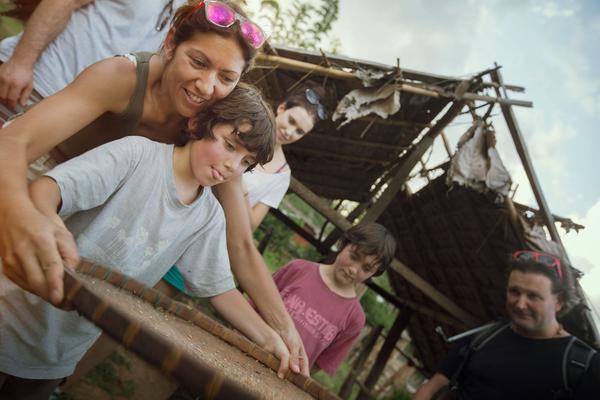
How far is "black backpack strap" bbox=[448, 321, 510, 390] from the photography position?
2955mm

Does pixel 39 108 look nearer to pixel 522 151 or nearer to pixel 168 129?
pixel 168 129

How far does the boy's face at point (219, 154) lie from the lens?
125 centimetres

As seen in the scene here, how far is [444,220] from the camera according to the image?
518 cm

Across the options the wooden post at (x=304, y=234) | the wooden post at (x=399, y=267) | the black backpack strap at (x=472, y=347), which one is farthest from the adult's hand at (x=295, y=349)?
the wooden post at (x=304, y=234)

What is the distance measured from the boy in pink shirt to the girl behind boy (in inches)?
48.1

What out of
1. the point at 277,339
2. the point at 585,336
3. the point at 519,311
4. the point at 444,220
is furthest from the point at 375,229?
the point at 444,220

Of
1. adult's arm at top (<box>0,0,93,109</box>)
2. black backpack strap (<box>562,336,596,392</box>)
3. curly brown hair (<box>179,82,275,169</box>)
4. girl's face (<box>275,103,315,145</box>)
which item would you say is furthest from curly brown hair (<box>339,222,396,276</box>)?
adult's arm at top (<box>0,0,93,109</box>)

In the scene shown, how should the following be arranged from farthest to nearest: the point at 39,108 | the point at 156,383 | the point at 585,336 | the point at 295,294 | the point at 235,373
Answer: the point at 585,336 → the point at 156,383 → the point at 295,294 → the point at 39,108 → the point at 235,373

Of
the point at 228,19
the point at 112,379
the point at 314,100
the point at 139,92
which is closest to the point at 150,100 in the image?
the point at 139,92

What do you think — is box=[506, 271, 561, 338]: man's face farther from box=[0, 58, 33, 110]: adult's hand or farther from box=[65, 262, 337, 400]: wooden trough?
box=[0, 58, 33, 110]: adult's hand

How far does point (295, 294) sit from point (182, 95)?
176cm

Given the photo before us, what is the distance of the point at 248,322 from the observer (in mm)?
1422

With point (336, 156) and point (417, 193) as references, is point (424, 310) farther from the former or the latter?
point (336, 156)

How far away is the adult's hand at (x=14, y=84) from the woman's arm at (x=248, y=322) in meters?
0.94
